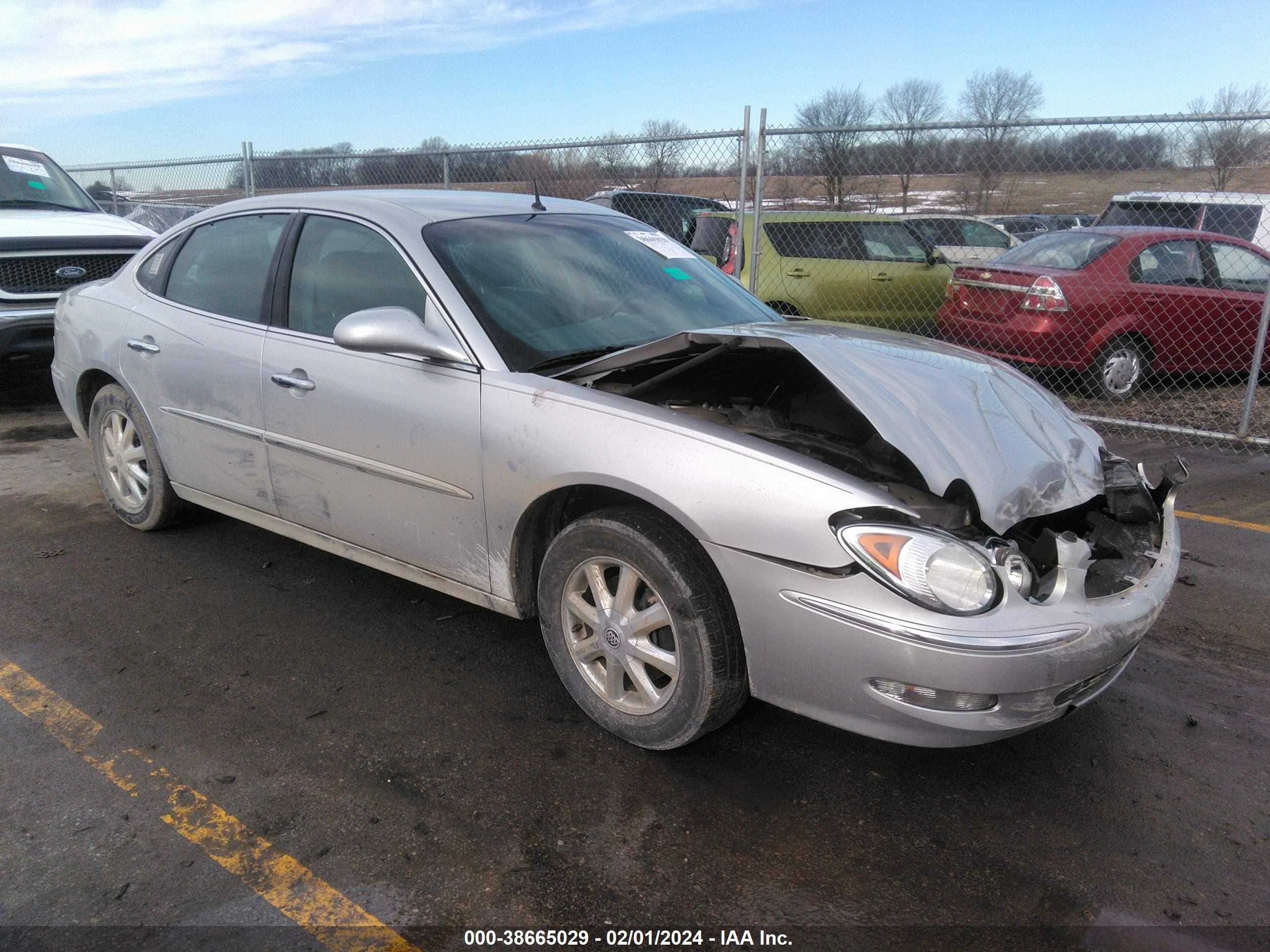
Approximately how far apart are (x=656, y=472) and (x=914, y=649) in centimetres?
80

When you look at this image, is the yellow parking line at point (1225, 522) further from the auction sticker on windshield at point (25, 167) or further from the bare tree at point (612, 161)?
the auction sticker on windshield at point (25, 167)

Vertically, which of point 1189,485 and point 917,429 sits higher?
point 917,429

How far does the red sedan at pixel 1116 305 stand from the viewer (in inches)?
296

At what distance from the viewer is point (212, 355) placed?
365 centimetres

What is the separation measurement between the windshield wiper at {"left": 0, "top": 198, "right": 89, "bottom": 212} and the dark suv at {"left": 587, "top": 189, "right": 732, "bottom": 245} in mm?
4861

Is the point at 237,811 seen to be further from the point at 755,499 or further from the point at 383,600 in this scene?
the point at 755,499

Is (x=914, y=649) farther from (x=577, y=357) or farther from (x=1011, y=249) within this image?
(x=1011, y=249)

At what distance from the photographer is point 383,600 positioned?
3.76 metres

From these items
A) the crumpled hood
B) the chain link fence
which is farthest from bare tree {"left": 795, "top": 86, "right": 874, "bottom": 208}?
the crumpled hood

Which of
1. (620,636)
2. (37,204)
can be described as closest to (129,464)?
(620,636)

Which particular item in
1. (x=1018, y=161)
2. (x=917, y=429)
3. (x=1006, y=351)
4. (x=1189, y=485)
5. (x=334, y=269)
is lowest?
(x=1189, y=485)

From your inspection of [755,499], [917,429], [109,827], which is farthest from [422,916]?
[917,429]

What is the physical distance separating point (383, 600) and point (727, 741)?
166 cm

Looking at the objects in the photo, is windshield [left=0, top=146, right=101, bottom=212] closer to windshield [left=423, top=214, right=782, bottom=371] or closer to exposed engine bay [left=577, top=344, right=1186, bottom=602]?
windshield [left=423, top=214, right=782, bottom=371]
